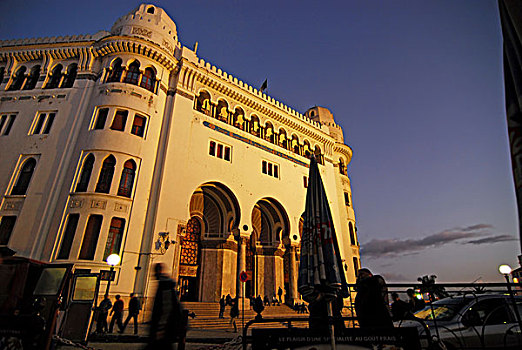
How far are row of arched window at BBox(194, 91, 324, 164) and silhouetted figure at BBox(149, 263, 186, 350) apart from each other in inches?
664

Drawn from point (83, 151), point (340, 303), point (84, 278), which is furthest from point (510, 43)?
point (83, 151)

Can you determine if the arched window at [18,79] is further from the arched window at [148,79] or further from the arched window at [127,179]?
the arched window at [127,179]

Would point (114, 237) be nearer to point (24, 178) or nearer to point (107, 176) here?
point (107, 176)

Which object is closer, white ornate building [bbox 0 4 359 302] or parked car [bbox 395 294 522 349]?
parked car [bbox 395 294 522 349]

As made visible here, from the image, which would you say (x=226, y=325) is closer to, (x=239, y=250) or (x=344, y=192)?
(x=239, y=250)

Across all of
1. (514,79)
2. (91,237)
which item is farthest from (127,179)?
(514,79)

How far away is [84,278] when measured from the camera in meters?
8.55

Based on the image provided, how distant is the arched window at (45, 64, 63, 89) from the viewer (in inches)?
699

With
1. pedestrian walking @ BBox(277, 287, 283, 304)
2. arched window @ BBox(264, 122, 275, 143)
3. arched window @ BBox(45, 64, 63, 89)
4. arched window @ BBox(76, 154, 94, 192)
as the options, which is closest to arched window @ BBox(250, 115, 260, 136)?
arched window @ BBox(264, 122, 275, 143)

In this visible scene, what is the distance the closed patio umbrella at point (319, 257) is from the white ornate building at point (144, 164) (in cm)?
1098

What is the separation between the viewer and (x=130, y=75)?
17.2 metres

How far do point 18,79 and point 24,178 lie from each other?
8.04 metres

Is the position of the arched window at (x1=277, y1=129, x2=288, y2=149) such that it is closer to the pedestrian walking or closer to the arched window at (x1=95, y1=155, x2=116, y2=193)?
the pedestrian walking

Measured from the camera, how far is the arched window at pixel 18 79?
1797 centimetres
